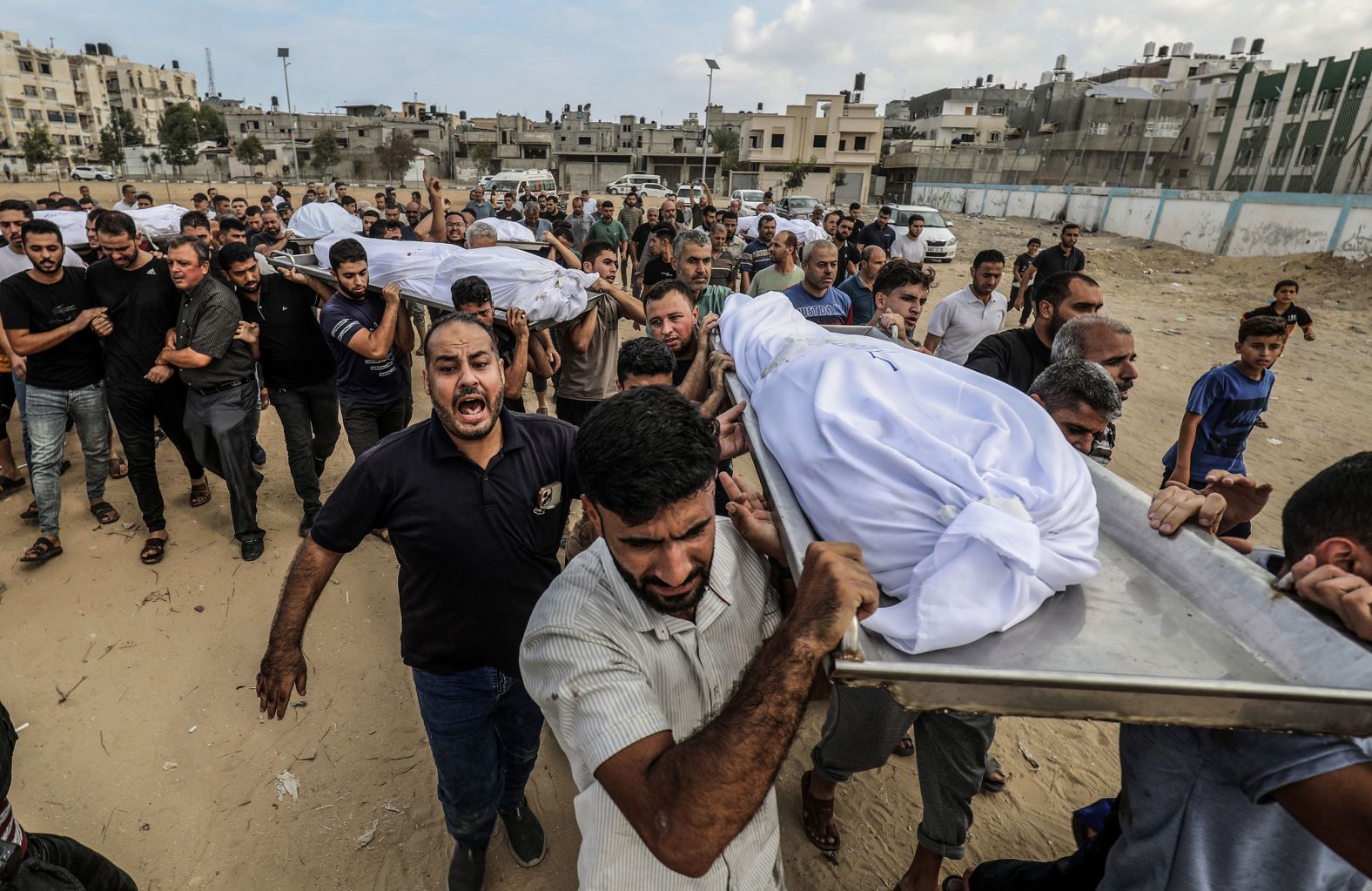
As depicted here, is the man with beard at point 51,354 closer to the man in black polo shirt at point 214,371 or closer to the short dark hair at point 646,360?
the man in black polo shirt at point 214,371

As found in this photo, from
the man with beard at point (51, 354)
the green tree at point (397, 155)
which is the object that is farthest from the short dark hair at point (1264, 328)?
the green tree at point (397, 155)

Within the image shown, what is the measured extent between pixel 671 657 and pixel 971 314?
4332 mm

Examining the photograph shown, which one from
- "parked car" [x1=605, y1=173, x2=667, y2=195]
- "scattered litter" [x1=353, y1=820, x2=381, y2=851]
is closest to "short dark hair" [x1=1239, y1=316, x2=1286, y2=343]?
"scattered litter" [x1=353, y1=820, x2=381, y2=851]

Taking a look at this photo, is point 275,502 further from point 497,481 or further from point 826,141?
point 826,141

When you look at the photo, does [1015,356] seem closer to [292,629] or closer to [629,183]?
[292,629]

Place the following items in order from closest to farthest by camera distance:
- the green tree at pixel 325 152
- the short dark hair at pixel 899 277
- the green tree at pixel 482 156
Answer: the short dark hair at pixel 899 277
the green tree at pixel 325 152
the green tree at pixel 482 156

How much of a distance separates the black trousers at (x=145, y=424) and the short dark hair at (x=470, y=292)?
78.7 inches

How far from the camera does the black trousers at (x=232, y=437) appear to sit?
417cm

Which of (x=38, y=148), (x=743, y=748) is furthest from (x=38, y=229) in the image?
(x=38, y=148)

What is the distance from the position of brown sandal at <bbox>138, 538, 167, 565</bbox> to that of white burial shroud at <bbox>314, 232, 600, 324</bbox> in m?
2.07

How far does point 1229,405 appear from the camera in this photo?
375 centimetres

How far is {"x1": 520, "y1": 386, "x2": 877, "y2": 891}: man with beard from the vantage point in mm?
1088

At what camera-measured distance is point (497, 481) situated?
2.14m

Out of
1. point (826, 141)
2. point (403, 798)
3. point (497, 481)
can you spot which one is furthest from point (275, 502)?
point (826, 141)
